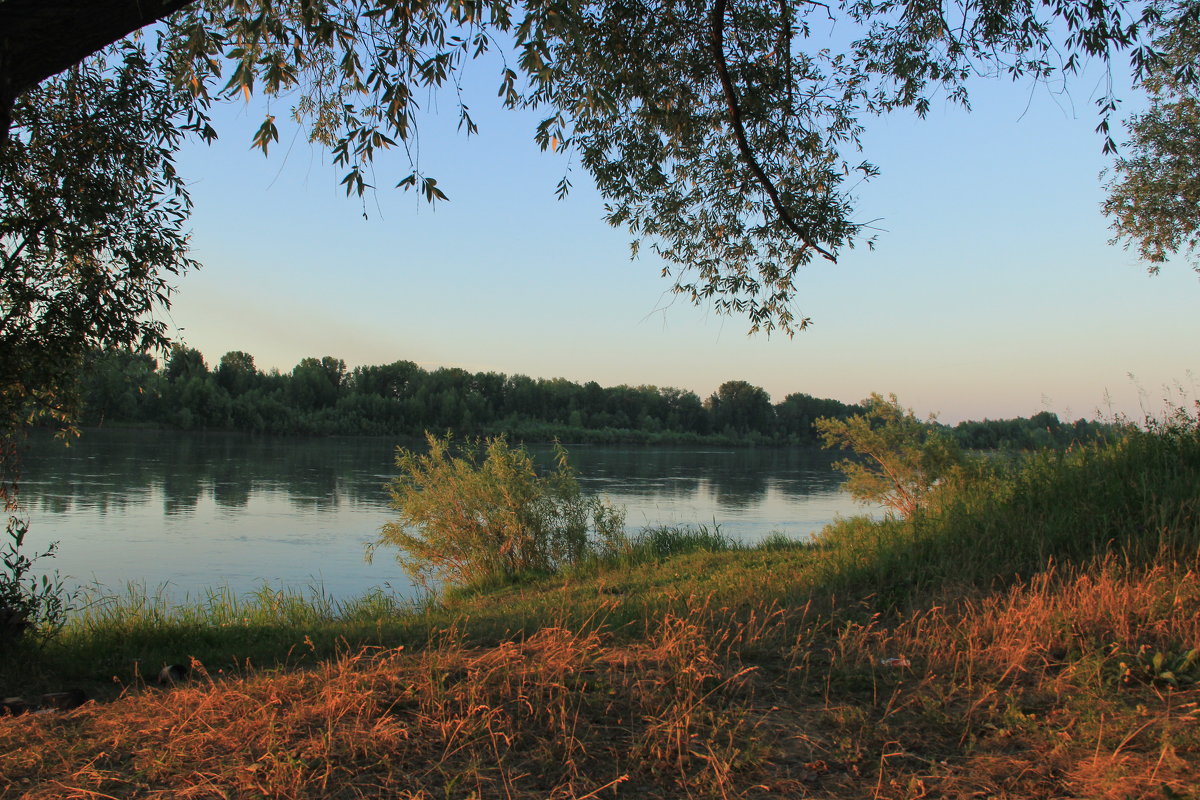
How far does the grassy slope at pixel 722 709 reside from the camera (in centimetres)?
301

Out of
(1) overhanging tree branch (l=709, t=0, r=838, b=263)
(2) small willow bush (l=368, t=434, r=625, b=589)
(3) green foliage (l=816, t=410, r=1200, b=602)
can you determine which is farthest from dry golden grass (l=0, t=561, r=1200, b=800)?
(2) small willow bush (l=368, t=434, r=625, b=589)

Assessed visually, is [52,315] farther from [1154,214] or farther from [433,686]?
[1154,214]

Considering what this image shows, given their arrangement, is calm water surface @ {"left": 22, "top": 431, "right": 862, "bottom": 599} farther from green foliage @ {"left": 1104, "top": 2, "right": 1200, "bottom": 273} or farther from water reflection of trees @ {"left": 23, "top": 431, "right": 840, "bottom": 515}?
green foliage @ {"left": 1104, "top": 2, "right": 1200, "bottom": 273}

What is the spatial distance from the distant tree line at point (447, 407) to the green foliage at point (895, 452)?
5625 centimetres

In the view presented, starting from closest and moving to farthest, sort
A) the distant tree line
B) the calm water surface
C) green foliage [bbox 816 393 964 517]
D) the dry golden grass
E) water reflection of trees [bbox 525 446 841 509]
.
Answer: the dry golden grass, green foliage [bbox 816 393 964 517], the calm water surface, water reflection of trees [bbox 525 446 841 509], the distant tree line

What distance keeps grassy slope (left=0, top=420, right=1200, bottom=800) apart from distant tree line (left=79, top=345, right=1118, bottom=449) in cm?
6089

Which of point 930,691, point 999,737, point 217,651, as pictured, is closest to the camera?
point 999,737

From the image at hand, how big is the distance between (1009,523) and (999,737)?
4.13m

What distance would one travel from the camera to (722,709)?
3625mm

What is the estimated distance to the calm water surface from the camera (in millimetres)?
17438

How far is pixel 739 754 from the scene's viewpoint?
318 cm

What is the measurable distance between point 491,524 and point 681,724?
34.8 ft

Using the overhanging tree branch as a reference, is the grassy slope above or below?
below

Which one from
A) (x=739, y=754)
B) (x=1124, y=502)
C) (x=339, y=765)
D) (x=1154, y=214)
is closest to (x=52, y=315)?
(x=339, y=765)
